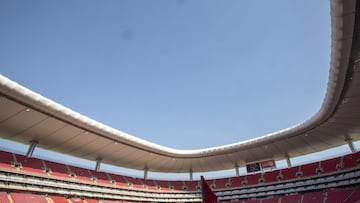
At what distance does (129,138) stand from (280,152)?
2368 cm

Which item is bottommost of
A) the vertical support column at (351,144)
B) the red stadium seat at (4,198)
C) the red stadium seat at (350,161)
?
the red stadium seat at (4,198)

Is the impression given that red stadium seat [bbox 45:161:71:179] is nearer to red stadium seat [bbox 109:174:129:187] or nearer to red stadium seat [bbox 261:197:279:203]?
red stadium seat [bbox 109:174:129:187]

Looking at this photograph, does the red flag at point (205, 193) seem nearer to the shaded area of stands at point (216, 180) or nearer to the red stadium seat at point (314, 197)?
the shaded area of stands at point (216, 180)

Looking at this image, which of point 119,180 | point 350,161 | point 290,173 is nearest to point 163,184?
point 119,180

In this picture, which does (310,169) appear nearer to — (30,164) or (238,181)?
(238,181)

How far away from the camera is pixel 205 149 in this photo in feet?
120

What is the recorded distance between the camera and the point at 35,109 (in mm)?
22062

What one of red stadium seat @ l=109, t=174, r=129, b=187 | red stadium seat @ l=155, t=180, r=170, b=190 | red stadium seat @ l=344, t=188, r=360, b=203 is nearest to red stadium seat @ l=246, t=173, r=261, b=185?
red stadium seat @ l=344, t=188, r=360, b=203

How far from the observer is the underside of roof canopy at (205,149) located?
17.2 metres

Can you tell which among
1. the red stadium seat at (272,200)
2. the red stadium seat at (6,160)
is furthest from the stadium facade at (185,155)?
the red stadium seat at (272,200)

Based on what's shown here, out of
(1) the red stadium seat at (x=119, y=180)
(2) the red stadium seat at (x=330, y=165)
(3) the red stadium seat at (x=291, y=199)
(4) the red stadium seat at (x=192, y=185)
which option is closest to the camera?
(3) the red stadium seat at (x=291, y=199)

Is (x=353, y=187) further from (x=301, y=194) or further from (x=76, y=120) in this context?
(x=76, y=120)

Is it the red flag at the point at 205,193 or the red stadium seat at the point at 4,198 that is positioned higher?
the red stadium seat at the point at 4,198

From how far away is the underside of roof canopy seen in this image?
17.2 meters
